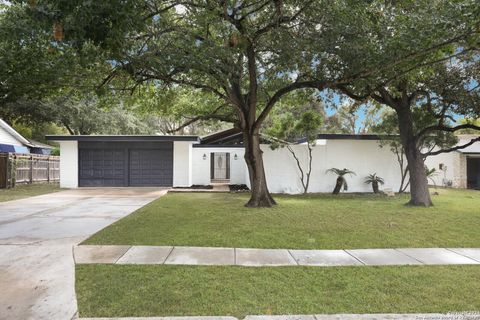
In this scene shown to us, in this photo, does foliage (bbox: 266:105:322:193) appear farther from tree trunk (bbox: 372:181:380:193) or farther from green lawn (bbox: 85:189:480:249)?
green lawn (bbox: 85:189:480:249)

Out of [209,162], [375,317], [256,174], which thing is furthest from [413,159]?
[209,162]

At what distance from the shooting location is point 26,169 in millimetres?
18031

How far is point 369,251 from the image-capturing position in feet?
17.8

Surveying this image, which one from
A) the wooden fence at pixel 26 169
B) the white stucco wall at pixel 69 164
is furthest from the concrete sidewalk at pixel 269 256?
the wooden fence at pixel 26 169

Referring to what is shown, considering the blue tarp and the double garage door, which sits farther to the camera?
the double garage door

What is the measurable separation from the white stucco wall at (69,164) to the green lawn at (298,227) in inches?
335

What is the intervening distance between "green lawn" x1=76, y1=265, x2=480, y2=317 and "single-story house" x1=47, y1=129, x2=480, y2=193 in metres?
10.7

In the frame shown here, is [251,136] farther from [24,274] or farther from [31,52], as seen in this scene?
[24,274]

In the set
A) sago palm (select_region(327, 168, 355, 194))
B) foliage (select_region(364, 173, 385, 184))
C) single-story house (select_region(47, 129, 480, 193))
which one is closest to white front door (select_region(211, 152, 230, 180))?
single-story house (select_region(47, 129, 480, 193))

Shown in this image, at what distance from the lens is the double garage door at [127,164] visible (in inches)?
680

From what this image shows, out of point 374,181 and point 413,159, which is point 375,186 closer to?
point 374,181

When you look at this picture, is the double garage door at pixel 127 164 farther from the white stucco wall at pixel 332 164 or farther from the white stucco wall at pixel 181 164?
the white stucco wall at pixel 332 164

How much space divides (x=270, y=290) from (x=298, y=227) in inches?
141

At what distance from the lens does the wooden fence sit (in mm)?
15945
